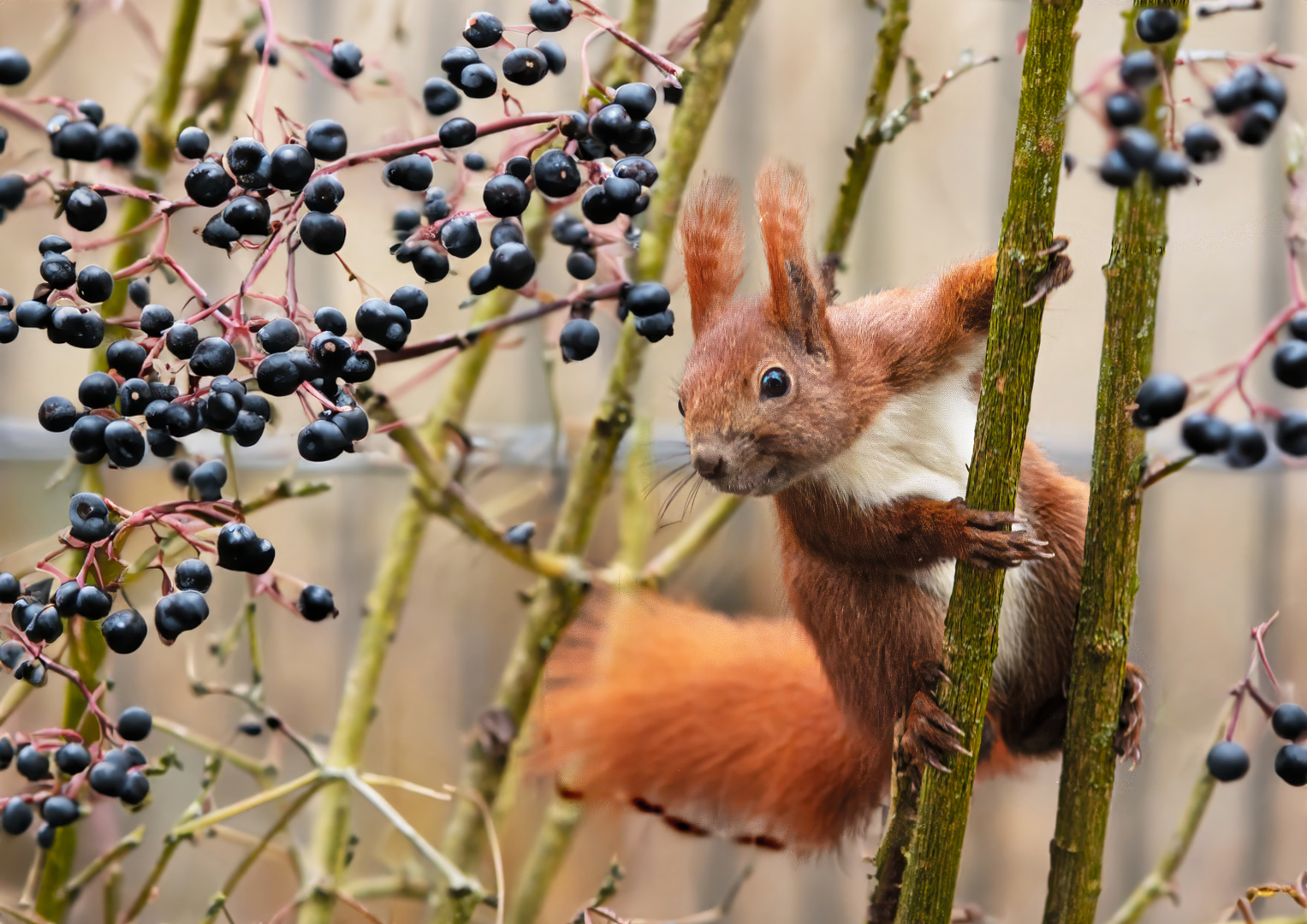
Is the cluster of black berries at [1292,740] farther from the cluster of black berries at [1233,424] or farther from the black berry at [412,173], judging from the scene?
the black berry at [412,173]

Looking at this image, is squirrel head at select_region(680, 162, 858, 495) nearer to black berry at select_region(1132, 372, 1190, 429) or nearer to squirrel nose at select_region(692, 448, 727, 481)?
squirrel nose at select_region(692, 448, 727, 481)

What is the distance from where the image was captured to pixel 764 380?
89 cm

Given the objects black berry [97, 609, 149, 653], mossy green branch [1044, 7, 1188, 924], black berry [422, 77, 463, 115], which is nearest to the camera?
black berry [97, 609, 149, 653]

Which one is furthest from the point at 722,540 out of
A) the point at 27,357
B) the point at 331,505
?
the point at 27,357

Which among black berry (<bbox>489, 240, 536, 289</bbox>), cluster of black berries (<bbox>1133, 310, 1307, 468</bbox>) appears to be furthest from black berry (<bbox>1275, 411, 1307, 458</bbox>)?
Answer: black berry (<bbox>489, 240, 536, 289</bbox>)

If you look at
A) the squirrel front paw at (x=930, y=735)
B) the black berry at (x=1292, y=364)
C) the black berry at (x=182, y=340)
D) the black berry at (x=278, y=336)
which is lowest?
the squirrel front paw at (x=930, y=735)

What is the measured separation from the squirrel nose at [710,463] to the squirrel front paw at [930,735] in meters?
0.23

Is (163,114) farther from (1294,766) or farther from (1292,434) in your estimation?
(1294,766)

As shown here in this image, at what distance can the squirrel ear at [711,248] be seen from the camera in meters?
0.90

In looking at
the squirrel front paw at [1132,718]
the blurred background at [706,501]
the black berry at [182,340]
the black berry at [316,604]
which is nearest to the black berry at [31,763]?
the black berry at [316,604]

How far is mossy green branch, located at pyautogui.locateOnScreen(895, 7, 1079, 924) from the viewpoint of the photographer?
0.60 m

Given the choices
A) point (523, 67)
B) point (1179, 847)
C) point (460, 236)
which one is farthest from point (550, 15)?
point (1179, 847)

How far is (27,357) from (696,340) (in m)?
1.38

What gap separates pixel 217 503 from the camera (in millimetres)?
584
